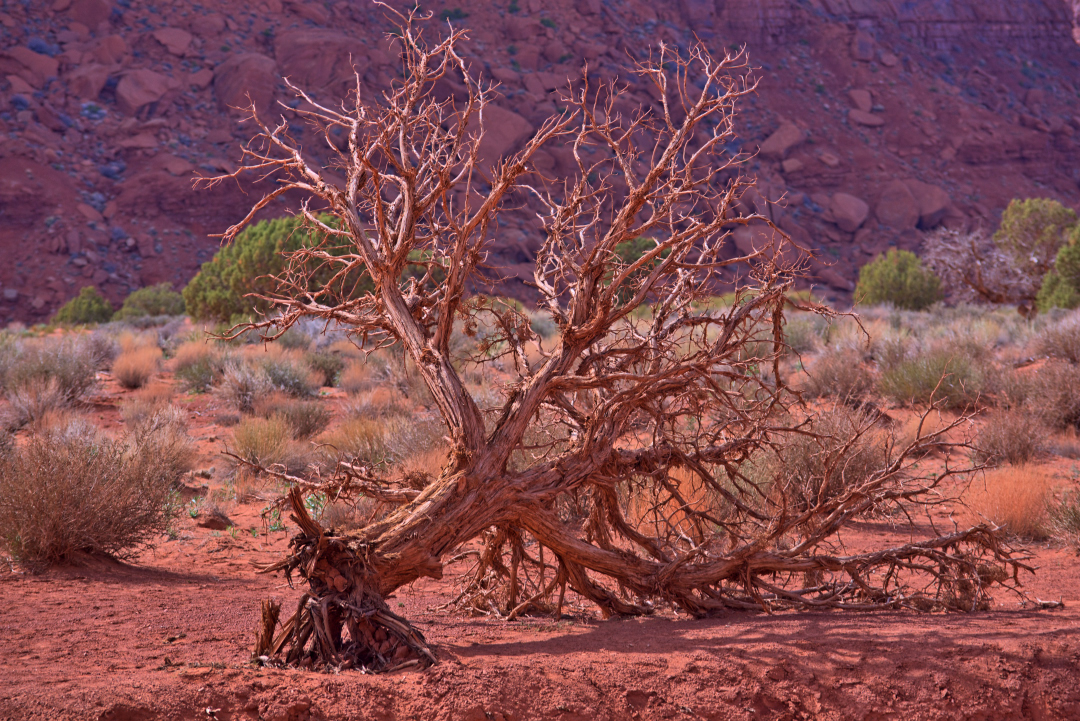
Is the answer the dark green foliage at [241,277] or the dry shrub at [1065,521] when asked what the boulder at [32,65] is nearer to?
the dark green foliage at [241,277]

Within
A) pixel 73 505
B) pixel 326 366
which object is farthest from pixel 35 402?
pixel 73 505

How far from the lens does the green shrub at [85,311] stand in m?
30.2

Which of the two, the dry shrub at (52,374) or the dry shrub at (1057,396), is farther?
the dry shrub at (52,374)

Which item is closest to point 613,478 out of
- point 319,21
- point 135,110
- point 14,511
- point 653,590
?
point 653,590

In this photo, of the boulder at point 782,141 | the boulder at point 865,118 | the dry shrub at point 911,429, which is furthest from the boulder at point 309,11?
the dry shrub at point 911,429

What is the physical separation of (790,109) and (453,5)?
19.4 meters

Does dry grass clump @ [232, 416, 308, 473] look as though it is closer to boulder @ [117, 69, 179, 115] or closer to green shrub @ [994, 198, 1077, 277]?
green shrub @ [994, 198, 1077, 277]

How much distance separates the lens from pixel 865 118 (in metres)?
49.7

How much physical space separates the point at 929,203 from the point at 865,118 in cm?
688

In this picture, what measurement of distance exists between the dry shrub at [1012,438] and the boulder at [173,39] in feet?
135

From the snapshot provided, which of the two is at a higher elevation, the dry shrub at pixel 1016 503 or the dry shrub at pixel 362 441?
the dry shrub at pixel 362 441

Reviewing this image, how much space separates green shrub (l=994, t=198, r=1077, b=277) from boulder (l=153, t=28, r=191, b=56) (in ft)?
118

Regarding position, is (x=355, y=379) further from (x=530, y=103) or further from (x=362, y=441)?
(x=530, y=103)

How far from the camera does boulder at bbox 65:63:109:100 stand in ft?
127
